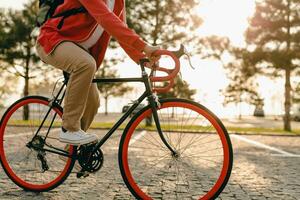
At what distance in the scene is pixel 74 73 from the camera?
341cm

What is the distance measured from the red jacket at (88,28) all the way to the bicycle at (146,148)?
200 mm

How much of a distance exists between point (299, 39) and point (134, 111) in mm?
23230

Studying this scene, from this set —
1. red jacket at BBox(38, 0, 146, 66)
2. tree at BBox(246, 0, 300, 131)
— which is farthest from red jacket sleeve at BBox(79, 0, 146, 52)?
tree at BBox(246, 0, 300, 131)

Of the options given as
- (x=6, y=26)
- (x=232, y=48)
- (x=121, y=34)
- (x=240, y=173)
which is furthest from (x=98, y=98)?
(x=6, y=26)

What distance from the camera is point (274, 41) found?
1021 inches

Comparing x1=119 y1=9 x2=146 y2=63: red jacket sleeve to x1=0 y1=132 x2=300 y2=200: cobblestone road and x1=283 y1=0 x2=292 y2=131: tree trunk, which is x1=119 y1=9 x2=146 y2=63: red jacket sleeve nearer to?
x1=0 y1=132 x2=300 y2=200: cobblestone road

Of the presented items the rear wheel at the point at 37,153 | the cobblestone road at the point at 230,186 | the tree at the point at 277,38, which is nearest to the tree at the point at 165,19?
the tree at the point at 277,38

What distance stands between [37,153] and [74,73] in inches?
38.2

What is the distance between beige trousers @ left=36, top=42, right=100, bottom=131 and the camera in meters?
3.39

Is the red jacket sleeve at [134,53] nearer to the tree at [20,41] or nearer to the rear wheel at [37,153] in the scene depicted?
the rear wheel at [37,153]

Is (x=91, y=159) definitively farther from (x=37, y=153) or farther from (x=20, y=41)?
(x=20, y=41)

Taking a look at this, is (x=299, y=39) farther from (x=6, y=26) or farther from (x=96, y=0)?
(x=96, y=0)

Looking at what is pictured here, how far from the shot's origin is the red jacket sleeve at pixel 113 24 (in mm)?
3212

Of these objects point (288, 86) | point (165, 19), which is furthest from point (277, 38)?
point (165, 19)
